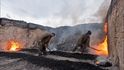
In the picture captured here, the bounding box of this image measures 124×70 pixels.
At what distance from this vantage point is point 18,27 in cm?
3447

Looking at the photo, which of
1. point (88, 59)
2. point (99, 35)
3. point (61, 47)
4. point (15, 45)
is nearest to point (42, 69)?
point (88, 59)

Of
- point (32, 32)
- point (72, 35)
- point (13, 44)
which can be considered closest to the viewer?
point (72, 35)

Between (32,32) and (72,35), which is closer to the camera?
(72,35)

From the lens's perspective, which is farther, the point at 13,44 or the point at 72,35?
the point at 13,44

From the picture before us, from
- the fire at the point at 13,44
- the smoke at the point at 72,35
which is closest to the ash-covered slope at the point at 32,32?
the smoke at the point at 72,35

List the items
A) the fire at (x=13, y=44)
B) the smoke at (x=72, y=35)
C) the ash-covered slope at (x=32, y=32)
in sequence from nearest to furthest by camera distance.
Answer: the smoke at (x=72, y=35) < the ash-covered slope at (x=32, y=32) < the fire at (x=13, y=44)

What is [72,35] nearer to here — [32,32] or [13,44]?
[32,32]

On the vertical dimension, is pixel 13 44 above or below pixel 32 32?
below

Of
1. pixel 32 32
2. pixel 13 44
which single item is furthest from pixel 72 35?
pixel 13 44

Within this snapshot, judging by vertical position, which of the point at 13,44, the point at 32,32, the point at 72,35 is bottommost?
the point at 13,44

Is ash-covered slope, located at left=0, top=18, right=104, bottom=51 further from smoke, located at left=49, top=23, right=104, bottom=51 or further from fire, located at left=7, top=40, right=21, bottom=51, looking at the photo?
fire, located at left=7, top=40, right=21, bottom=51

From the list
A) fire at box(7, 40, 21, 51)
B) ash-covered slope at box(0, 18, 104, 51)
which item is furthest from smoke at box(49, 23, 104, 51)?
fire at box(7, 40, 21, 51)

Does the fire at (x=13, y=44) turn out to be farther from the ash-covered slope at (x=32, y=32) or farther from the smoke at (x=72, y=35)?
the smoke at (x=72, y=35)

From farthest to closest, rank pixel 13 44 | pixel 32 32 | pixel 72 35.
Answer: pixel 32 32
pixel 13 44
pixel 72 35
